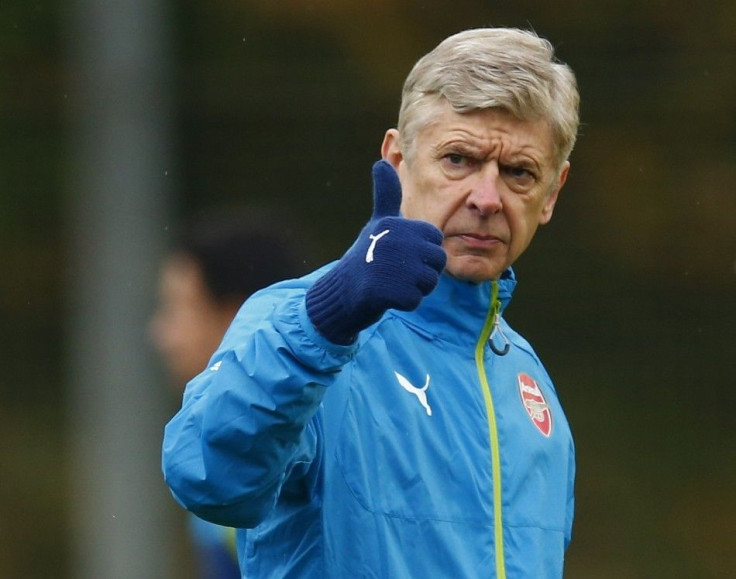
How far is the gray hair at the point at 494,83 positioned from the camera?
2.60 m

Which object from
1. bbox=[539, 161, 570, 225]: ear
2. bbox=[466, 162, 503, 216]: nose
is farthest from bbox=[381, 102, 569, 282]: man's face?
bbox=[539, 161, 570, 225]: ear

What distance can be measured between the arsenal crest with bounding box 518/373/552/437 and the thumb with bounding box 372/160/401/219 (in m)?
0.60

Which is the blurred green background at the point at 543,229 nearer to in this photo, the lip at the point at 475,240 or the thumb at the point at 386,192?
the lip at the point at 475,240

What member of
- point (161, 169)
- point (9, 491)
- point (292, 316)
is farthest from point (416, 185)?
point (9, 491)

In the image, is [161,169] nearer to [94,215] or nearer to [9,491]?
[94,215]

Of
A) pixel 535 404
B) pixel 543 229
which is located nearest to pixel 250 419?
pixel 535 404

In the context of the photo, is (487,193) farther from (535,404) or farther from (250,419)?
(250,419)

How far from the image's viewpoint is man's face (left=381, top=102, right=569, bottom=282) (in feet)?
8.59

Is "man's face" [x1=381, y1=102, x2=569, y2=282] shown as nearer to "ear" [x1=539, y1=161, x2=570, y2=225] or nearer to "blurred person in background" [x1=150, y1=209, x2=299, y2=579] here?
"ear" [x1=539, y1=161, x2=570, y2=225]

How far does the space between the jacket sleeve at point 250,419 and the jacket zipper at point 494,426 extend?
0.44 metres

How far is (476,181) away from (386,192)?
1.46 feet

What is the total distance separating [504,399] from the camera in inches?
103

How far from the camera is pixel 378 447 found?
2.36 m

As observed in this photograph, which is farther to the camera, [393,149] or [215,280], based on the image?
[215,280]
